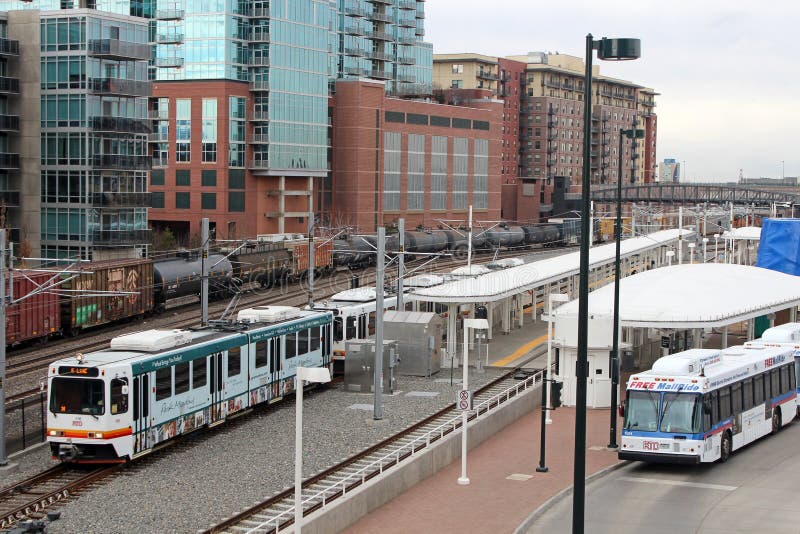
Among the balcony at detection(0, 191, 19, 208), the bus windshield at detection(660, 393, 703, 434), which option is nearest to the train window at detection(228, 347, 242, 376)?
the bus windshield at detection(660, 393, 703, 434)

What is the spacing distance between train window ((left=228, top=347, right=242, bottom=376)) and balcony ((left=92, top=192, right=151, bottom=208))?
3927 cm

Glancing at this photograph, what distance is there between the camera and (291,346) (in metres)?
35.0

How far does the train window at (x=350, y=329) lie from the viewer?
40562 millimetres

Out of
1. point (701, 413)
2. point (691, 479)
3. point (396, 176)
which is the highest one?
point (396, 176)

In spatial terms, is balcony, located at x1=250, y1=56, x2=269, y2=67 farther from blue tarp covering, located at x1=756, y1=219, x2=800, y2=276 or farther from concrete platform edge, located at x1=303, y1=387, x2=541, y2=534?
concrete platform edge, located at x1=303, y1=387, x2=541, y2=534

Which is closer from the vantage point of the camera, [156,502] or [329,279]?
[156,502]

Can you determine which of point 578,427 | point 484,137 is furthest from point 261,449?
point 484,137

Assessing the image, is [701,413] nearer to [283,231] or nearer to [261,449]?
[261,449]

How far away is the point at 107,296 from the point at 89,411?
88.0 feet

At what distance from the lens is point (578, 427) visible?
17250 mm

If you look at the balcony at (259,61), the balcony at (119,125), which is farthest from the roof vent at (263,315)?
the balcony at (259,61)

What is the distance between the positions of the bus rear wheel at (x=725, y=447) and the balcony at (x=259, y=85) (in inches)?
2797

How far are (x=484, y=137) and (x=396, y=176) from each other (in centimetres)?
1999

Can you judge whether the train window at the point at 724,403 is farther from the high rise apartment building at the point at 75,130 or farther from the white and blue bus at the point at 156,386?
the high rise apartment building at the point at 75,130
